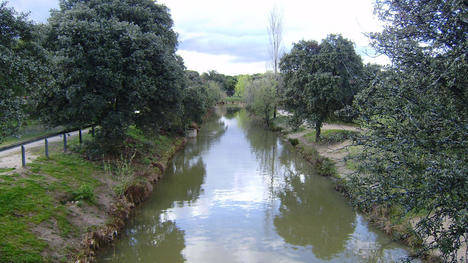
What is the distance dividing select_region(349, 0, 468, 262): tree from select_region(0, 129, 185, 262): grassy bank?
26.4 feet

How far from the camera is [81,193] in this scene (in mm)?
11680

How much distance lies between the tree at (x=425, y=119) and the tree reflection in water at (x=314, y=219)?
5.03 meters

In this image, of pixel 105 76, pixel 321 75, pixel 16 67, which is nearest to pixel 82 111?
pixel 105 76

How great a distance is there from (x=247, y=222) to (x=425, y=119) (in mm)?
8387

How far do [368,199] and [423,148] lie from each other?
1.54 m

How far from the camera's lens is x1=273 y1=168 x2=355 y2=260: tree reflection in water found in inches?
450

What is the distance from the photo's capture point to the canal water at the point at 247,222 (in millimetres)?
10508

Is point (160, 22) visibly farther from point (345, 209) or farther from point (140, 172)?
point (345, 209)

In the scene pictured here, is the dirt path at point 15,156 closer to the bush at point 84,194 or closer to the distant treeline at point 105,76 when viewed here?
the distant treeline at point 105,76

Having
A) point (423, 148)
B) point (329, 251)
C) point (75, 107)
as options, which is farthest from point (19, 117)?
point (329, 251)

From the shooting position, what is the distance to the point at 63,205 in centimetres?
1072

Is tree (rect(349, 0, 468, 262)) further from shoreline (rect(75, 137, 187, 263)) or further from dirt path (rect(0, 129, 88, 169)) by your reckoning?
dirt path (rect(0, 129, 88, 169))

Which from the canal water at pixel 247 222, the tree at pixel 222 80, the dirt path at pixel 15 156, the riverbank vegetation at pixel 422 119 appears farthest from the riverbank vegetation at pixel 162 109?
the tree at pixel 222 80

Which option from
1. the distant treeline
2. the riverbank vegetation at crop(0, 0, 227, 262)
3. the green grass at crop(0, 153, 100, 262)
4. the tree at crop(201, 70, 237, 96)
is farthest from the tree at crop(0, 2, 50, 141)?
the tree at crop(201, 70, 237, 96)
